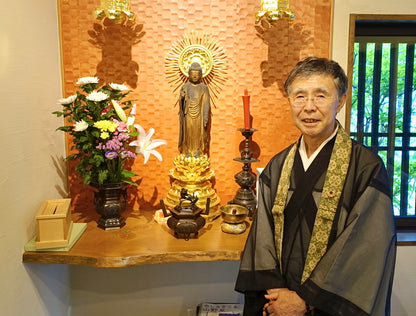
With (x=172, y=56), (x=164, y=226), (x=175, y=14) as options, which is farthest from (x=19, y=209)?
(x=175, y=14)

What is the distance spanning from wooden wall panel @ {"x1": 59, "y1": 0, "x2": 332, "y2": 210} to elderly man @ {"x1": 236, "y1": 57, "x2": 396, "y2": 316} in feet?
1.62

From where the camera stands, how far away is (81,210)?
1562mm

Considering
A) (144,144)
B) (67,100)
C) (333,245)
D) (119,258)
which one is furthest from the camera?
(144,144)

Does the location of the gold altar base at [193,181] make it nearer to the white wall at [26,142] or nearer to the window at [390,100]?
the white wall at [26,142]

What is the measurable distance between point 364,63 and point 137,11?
1.12 metres

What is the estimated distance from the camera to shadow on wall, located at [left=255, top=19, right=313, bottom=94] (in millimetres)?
1494

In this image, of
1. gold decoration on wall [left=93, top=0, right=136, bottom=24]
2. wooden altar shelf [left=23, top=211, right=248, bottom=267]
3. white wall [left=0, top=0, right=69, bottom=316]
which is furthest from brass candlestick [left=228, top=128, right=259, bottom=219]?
white wall [left=0, top=0, right=69, bottom=316]

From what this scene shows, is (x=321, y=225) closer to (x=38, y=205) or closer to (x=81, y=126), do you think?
(x=81, y=126)

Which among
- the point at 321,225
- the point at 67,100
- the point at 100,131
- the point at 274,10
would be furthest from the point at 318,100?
the point at 67,100

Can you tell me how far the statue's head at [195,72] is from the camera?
4.49 ft

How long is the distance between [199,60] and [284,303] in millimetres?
1034

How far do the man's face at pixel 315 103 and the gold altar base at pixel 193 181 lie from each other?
1.82 ft

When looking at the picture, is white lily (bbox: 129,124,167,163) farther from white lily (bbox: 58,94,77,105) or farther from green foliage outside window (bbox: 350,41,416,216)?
green foliage outside window (bbox: 350,41,416,216)

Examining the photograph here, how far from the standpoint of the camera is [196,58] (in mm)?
1457
